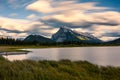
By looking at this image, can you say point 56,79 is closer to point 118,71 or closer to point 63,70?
point 63,70

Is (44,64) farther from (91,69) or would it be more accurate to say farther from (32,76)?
(32,76)

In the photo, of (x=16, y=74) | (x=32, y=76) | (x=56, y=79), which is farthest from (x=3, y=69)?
(x=56, y=79)

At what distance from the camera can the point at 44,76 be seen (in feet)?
51.6

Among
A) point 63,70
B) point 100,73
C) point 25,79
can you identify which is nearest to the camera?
point 25,79

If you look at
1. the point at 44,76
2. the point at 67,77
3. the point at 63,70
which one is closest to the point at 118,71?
the point at 63,70

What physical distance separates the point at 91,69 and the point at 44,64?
4334mm

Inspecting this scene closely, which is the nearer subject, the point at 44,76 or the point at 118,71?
the point at 44,76

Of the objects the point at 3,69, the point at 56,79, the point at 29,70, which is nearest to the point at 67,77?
the point at 56,79

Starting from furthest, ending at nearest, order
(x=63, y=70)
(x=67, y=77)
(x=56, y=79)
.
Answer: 1. (x=63, y=70)
2. (x=67, y=77)
3. (x=56, y=79)

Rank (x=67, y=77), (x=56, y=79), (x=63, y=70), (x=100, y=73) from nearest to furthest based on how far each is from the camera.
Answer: (x=56, y=79) → (x=67, y=77) → (x=63, y=70) → (x=100, y=73)

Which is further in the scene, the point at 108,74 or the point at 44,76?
the point at 108,74

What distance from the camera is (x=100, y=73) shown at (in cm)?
2116

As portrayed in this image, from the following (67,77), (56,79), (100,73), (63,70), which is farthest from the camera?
(100,73)

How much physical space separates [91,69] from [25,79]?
9270mm
